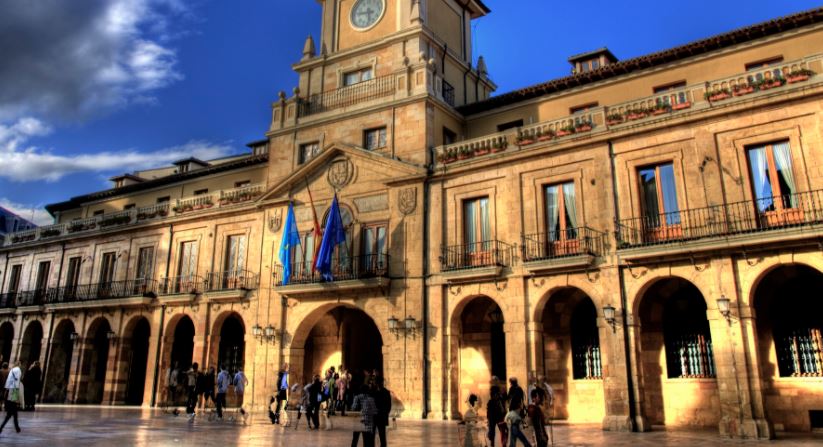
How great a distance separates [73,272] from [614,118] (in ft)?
96.1

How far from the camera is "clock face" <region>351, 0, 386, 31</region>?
28500mm

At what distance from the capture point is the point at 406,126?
80.5 ft

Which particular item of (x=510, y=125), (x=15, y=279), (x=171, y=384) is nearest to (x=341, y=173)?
(x=510, y=125)

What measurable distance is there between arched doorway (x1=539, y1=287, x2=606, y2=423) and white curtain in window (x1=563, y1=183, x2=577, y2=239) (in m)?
1.97

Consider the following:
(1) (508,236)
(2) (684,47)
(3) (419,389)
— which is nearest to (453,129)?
(1) (508,236)

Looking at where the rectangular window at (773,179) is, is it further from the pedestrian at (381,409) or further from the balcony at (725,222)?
the pedestrian at (381,409)

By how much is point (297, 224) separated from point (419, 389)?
881 cm

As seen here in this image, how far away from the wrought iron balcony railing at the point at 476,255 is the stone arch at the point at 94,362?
18482 mm

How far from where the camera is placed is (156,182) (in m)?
35.1

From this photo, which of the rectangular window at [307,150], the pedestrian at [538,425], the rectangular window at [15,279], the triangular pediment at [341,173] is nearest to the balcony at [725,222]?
the triangular pediment at [341,173]

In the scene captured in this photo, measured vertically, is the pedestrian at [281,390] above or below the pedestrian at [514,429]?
above

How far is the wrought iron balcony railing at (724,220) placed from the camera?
16.5 meters

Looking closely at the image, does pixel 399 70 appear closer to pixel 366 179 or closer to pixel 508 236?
pixel 366 179

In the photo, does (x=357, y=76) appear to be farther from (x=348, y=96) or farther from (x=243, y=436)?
(x=243, y=436)
